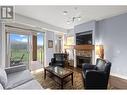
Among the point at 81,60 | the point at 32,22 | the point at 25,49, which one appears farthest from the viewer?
the point at 81,60

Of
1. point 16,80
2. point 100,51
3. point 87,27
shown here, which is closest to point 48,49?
point 87,27

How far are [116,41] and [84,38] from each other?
1.73m

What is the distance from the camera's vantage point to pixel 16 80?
2.58 metres

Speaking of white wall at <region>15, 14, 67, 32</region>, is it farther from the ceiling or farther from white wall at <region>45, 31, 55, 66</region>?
white wall at <region>45, 31, 55, 66</region>

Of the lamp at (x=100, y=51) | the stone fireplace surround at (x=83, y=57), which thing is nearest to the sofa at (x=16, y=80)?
the lamp at (x=100, y=51)

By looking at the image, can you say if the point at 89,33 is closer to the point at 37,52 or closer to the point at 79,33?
the point at 79,33

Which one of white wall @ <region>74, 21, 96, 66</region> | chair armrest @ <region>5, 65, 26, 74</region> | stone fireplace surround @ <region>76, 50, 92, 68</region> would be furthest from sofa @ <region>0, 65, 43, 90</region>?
white wall @ <region>74, 21, 96, 66</region>

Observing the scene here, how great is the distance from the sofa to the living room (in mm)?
25

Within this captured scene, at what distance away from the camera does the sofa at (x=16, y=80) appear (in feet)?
7.35

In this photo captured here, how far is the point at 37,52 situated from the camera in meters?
6.23

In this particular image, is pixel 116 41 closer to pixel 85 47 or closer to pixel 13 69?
pixel 85 47

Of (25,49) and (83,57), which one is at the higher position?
(25,49)

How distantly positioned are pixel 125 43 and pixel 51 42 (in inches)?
153
